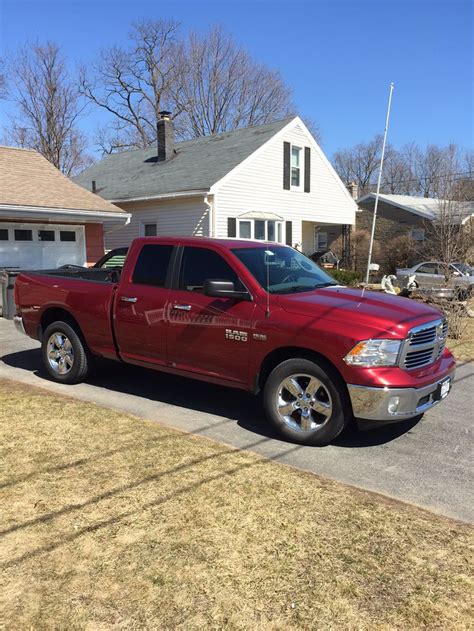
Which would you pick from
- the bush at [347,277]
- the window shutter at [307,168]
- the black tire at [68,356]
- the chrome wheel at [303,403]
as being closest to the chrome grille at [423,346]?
the chrome wheel at [303,403]

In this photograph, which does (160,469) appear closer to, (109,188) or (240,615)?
(240,615)

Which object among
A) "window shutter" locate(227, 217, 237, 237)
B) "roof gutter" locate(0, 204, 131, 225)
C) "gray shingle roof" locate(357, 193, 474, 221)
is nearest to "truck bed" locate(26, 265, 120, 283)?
"roof gutter" locate(0, 204, 131, 225)

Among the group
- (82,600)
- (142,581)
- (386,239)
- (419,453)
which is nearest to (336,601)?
(142,581)

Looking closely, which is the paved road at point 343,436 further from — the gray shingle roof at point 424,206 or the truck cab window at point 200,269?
the gray shingle roof at point 424,206

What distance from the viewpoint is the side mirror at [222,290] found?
192 inches

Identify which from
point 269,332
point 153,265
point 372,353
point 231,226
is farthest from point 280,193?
point 372,353

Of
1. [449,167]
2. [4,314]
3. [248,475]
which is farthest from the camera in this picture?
[449,167]

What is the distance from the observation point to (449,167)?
21.8 meters

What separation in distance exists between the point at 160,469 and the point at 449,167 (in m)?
21.2

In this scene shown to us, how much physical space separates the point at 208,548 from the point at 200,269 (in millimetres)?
3002

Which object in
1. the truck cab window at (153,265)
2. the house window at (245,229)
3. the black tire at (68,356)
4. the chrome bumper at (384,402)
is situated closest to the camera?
the chrome bumper at (384,402)

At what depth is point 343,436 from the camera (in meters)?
5.05

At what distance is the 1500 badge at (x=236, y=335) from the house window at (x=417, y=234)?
27219 mm

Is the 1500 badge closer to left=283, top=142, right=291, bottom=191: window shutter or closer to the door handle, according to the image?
the door handle
